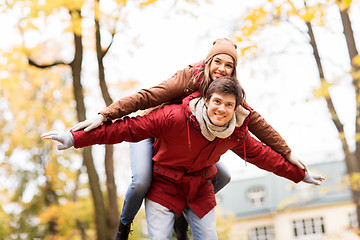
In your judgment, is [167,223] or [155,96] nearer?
[155,96]

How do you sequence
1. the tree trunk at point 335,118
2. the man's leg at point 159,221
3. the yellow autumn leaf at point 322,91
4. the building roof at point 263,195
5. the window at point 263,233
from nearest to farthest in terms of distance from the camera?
the man's leg at point 159,221
the yellow autumn leaf at point 322,91
the tree trunk at point 335,118
the building roof at point 263,195
the window at point 263,233

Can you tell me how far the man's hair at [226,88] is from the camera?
9.70 feet

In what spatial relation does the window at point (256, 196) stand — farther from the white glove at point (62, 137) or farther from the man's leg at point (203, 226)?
the white glove at point (62, 137)

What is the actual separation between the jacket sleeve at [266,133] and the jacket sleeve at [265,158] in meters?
0.05

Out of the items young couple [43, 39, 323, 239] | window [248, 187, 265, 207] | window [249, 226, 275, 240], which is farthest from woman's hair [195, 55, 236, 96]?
window [249, 226, 275, 240]

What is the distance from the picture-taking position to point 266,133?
342 cm

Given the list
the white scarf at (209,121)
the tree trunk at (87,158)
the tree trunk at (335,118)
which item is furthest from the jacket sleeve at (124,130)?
the tree trunk at (335,118)

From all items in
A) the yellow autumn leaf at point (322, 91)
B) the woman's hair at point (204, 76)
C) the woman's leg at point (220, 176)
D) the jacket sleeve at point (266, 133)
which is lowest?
the woman's leg at point (220, 176)

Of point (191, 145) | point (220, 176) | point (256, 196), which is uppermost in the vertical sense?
point (191, 145)

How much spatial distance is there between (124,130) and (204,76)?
2.29 feet

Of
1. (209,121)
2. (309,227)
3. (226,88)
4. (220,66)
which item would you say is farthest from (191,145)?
(309,227)

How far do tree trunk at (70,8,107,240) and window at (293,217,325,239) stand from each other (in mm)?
23236

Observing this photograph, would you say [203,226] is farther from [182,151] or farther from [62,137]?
[62,137]

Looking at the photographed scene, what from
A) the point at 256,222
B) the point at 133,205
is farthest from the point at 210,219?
the point at 256,222
